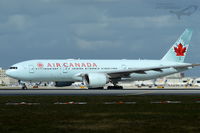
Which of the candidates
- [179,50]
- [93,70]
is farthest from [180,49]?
[93,70]

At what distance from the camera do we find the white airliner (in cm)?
6338

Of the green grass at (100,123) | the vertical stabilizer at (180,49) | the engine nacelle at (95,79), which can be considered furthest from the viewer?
the vertical stabilizer at (180,49)

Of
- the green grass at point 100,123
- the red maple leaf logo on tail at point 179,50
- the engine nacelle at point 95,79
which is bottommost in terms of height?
the green grass at point 100,123

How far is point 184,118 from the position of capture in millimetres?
21266

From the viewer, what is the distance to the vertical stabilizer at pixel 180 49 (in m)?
75.1

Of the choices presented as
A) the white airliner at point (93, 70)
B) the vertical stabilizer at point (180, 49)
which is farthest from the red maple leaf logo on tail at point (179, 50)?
the white airliner at point (93, 70)

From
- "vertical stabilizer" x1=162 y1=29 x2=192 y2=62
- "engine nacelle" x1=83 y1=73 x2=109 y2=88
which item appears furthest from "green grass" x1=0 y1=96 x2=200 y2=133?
"vertical stabilizer" x1=162 y1=29 x2=192 y2=62

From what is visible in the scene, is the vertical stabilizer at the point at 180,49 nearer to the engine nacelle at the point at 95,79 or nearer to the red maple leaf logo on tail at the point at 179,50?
the red maple leaf logo on tail at the point at 179,50

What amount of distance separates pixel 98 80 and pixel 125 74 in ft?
20.9

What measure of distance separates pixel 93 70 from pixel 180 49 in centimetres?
1824

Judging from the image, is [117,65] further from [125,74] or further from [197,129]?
[197,129]

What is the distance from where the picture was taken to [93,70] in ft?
219

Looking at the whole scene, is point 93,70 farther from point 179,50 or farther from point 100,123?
point 100,123

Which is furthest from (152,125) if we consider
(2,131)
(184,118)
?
(2,131)
